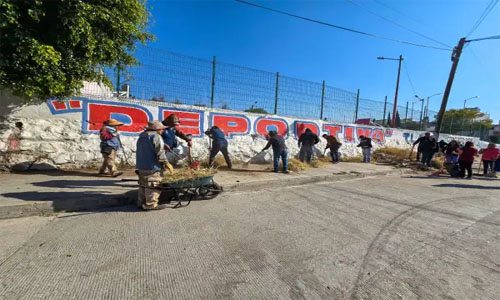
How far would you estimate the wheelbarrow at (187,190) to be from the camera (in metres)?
4.23

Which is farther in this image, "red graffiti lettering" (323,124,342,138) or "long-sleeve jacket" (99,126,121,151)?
"red graffiti lettering" (323,124,342,138)

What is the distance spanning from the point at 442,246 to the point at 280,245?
7.13 ft

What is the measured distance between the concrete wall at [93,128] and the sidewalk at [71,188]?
0.64 metres

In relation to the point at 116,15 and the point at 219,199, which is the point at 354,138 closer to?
the point at 219,199

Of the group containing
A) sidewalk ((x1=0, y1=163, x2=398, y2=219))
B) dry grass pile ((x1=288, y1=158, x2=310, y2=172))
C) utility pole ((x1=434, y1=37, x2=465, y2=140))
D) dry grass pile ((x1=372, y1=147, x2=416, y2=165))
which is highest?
utility pole ((x1=434, y1=37, x2=465, y2=140))

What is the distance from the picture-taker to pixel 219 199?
5.11 m

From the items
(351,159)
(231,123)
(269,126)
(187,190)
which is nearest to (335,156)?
(351,159)

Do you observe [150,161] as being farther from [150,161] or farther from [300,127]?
[300,127]

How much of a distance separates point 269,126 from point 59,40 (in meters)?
7.48

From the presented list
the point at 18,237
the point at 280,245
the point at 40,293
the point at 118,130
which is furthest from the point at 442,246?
the point at 118,130

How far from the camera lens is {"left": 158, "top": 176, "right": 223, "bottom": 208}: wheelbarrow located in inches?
166

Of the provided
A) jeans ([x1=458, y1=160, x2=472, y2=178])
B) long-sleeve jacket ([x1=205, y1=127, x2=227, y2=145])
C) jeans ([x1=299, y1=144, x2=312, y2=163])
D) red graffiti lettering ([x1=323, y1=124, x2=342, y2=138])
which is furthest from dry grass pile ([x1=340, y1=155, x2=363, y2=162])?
long-sleeve jacket ([x1=205, y1=127, x2=227, y2=145])

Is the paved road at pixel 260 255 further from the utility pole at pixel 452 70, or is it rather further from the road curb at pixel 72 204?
the utility pole at pixel 452 70

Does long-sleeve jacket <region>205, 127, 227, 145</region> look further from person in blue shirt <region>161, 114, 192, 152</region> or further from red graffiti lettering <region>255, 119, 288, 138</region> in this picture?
red graffiti lettering <region>255, 119, 288, 138</region>
